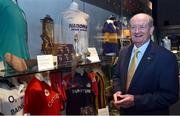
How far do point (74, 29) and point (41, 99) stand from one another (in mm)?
688

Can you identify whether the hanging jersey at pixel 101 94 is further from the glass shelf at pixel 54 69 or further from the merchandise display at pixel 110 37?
the merchandise display at pixel 110 37

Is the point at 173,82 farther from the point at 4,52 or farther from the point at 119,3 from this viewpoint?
the point at 119,3

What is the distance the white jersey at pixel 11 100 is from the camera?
170 cm

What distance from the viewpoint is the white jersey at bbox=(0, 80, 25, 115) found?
5.56 feet

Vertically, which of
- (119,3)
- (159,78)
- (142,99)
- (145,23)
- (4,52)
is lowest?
(142,99)

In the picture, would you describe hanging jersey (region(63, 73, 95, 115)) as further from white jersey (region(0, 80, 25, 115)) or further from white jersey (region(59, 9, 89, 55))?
white jersey (region(0, 80, 25, 115))

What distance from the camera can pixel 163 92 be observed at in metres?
1.91

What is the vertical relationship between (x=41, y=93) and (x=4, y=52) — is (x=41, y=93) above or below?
below

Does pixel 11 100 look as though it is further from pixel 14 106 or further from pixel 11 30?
pixel 11 30

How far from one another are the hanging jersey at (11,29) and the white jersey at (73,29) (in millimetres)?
470

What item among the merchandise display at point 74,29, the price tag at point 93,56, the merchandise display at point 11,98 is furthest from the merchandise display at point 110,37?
the merchandise display at point 11,98

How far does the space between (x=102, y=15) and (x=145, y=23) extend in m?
1.27

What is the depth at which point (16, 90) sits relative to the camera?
1.80 metres

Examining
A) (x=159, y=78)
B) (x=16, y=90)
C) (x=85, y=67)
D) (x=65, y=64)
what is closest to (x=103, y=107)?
(x=85, y=67)
